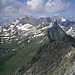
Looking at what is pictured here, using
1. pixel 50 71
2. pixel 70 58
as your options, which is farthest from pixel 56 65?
pixel 70 58

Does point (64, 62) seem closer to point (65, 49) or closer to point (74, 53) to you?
point (74, 53)

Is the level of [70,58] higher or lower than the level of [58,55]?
higher

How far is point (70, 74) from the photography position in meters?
132

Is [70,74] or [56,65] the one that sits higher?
[70,74]

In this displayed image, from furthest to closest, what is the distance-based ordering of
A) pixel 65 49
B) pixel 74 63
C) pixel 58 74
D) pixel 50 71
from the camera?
pixel 65 49 < pixel 50 71 < pixel 58 74 < pixel 74 63

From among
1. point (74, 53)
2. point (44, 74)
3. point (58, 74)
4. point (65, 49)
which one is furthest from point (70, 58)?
point (65, 49)

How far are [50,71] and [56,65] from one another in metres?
6.78

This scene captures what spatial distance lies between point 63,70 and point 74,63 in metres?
11.0

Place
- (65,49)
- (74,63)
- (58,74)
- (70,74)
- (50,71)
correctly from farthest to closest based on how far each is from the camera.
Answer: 1. (65,49)
2. (50,71)
3. (58,74)
4. (74,63)
5. (70,74)

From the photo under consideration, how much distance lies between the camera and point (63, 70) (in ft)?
491

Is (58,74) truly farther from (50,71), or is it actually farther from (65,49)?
(65,49)

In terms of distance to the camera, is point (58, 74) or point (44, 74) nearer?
point (58, 74)

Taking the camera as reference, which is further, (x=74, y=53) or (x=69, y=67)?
(x=74, y=53)

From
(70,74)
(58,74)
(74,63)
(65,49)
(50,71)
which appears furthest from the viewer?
(65,49)
